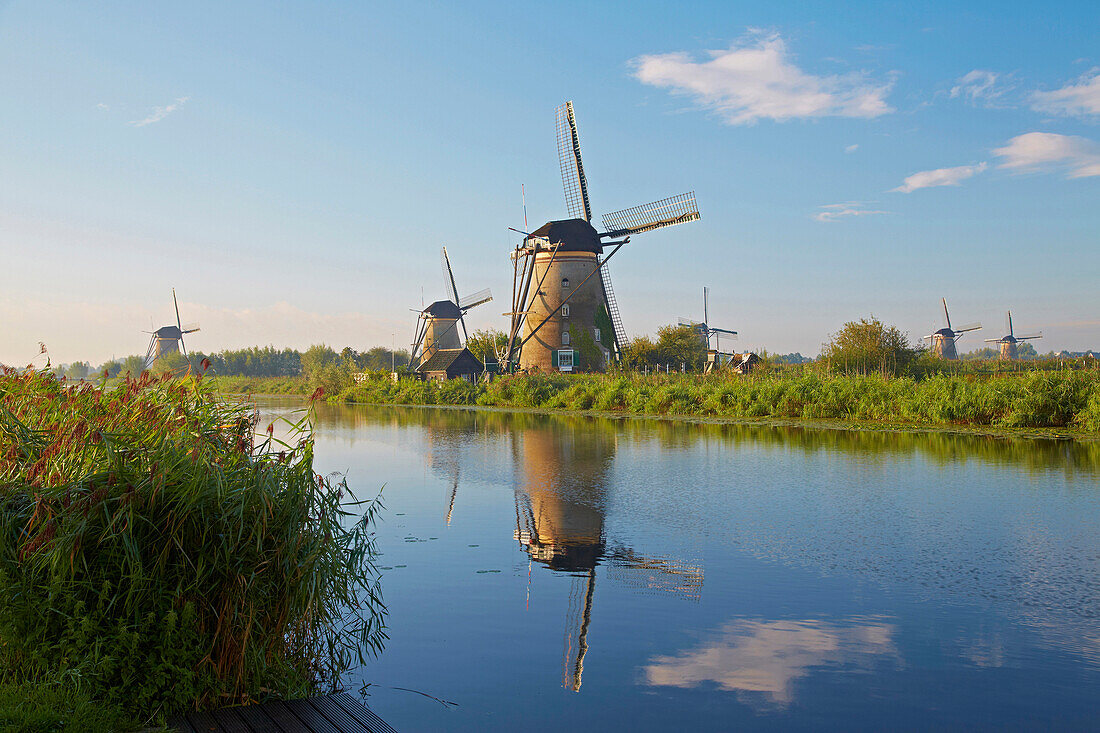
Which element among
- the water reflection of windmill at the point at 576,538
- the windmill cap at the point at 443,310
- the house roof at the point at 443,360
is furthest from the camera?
the windmill cap at the point at 443,310

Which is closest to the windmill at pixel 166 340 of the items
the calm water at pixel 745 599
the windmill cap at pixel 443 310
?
the windmill cap at pixel 443 310

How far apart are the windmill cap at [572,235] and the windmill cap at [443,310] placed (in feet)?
65.0

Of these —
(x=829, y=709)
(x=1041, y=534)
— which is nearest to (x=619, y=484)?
(x=1041, y=534)

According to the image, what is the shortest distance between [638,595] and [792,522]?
3645 millimetres

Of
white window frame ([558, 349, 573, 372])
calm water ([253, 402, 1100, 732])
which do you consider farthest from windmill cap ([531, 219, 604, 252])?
calm water ([253, 402, 1100, 732])

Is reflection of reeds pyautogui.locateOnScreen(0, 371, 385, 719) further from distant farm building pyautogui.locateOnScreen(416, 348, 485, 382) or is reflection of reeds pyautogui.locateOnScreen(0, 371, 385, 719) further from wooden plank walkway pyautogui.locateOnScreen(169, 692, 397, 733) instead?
distant farm building pyautogui.locateOnScreen(416, 348, 485, 382)

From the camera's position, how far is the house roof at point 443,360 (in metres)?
51.7

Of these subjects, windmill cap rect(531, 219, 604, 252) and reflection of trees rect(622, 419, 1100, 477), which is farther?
windmill cap rect(531, 219, 604, 252)

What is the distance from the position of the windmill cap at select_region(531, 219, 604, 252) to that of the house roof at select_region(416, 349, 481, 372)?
13493 millimetres

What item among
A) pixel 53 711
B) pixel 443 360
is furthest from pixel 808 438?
pixel 443 360

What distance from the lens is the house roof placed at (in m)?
51.7

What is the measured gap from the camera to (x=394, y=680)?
5.15 meters

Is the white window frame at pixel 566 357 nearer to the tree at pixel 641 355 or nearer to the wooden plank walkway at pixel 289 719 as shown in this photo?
the tree at pixel 641 355

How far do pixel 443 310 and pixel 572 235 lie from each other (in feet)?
71.3
